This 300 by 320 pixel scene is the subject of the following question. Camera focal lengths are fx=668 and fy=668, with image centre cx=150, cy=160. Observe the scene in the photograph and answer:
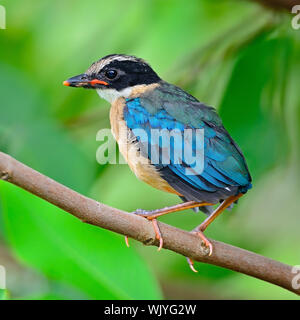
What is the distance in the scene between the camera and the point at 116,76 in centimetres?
371

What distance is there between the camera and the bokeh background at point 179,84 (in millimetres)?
3891

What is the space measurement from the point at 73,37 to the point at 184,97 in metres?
1.40

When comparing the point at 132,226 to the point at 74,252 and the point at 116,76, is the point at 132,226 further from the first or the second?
the point at 116,76

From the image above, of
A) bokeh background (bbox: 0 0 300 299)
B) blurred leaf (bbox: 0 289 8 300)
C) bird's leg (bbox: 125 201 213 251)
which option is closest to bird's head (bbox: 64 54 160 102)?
bokeh background (bbox: 0 0 300 299)

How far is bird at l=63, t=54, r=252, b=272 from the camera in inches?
125

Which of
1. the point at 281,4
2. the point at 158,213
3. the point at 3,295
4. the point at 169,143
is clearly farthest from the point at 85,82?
the point at 3,295

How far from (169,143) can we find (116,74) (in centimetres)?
57

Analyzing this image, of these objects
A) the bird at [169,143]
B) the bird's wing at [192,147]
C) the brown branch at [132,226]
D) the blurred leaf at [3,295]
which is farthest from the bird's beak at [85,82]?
the blurred leaf at [3,295]

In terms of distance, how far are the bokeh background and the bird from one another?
41cm

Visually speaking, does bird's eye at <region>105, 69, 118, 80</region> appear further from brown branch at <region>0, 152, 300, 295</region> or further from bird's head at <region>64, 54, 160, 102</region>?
brown branch at <region>0, 152, 300, 295</region>

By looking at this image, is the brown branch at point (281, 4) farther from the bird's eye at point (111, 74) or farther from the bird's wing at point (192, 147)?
the bird's eye at point (111, 74)

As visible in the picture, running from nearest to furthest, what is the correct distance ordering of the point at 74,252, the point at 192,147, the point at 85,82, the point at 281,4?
the point at 74,252 → the point at 192,147 → the point at 85,82 → the point at 281,4

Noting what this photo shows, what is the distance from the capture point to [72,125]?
171 inches
